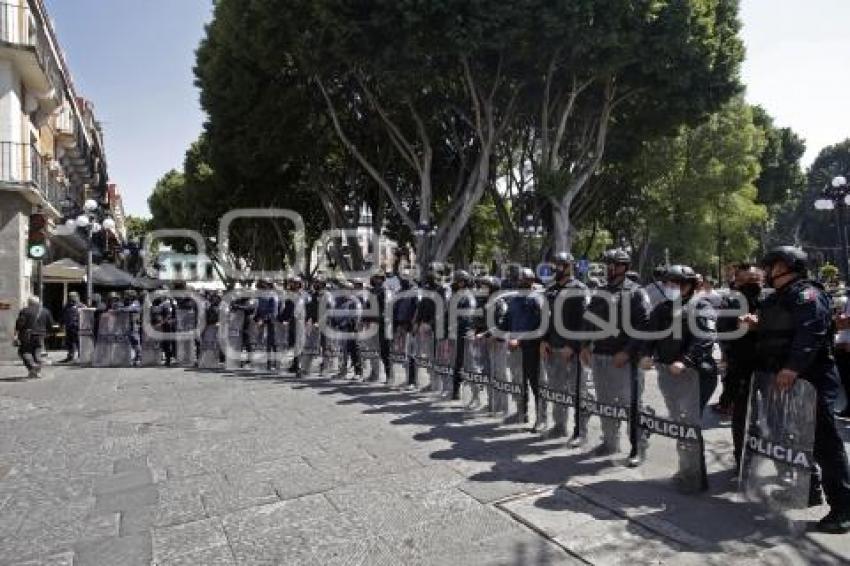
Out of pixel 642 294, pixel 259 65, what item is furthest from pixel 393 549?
pixel 259 65

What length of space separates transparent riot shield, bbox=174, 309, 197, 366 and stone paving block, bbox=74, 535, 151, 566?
1164 cm

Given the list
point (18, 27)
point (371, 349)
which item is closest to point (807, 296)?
point (371, 349)

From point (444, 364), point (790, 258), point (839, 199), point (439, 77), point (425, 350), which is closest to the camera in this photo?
point (790, 258)

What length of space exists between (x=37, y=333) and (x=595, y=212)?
2588 centimetres

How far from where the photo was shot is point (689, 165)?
3045 cm

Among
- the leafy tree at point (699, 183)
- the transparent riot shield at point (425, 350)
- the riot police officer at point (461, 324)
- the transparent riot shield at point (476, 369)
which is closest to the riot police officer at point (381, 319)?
the transparent riot shield at point (425, 350)

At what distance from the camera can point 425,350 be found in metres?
10.7

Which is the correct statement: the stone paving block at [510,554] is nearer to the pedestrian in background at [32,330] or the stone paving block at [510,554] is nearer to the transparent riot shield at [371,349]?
the transparent riot shield at [371,349]

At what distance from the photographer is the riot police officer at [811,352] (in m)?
4.56

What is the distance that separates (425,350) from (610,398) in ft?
14.6

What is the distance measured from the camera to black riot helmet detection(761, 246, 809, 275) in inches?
192

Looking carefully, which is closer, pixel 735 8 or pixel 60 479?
pixel 60 479

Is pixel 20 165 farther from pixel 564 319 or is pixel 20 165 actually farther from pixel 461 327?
pixel 564 319

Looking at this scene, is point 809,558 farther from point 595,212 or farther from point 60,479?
point 595,212
